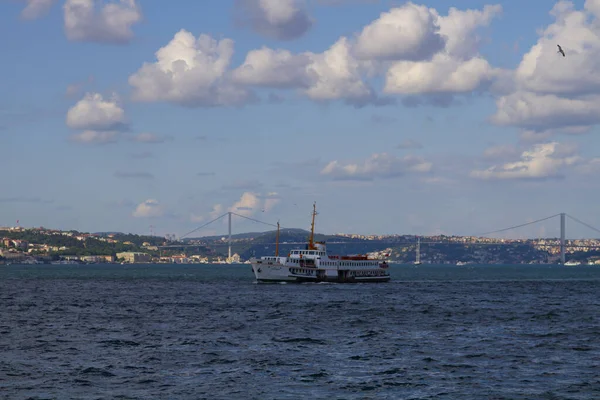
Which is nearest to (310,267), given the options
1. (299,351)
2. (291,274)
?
(291,274)

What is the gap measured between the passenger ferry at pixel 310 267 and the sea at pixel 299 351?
4533 cm

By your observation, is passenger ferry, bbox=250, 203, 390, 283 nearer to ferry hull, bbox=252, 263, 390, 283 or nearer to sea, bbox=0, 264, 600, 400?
ferry hull, bbox=252, 263, 390, 283

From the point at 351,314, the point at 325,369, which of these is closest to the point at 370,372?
the point at 325,369

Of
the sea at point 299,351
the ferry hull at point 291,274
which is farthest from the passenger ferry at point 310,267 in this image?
the sea at point 299,351

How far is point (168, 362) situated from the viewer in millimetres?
46969

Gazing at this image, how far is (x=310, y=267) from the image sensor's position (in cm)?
13988

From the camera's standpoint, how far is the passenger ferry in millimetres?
138125

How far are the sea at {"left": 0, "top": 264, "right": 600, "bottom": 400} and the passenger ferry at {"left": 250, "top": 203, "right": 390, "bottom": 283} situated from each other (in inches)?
1785

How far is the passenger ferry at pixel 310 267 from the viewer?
138125mm

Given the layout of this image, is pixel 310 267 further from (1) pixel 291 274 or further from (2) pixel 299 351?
(2) pixel 299 351

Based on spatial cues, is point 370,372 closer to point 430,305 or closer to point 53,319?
point 53,319

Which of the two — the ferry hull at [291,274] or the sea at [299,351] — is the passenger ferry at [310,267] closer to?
the ferry hull at [291,274]

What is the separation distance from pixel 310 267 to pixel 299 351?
88192mm

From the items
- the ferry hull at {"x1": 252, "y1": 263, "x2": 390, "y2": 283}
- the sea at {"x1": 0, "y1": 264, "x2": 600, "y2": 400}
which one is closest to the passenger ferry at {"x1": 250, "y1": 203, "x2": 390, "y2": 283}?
the ferry hull at {"x1": 252, "y1": 263, "x2": 390, "y2": 283}
